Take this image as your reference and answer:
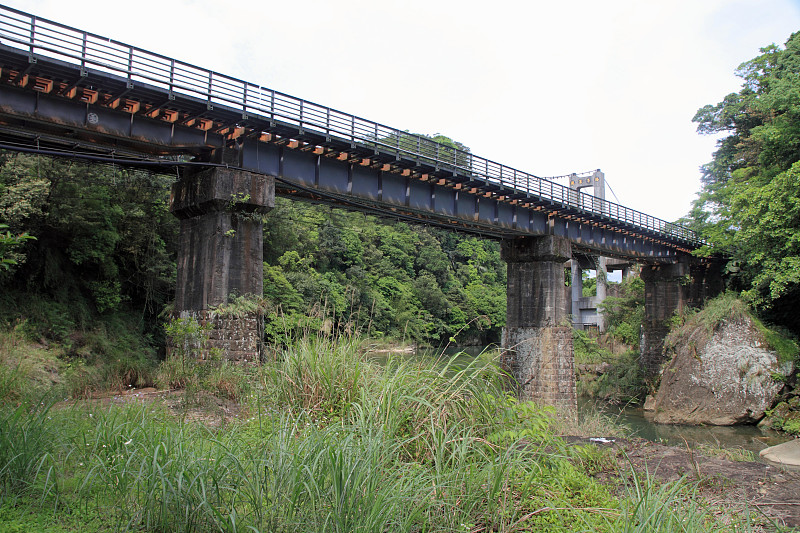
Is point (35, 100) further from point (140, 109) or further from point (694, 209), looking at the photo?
point (694, 209)

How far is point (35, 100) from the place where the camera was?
42.9 feet

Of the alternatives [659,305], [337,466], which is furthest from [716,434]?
[337,466]

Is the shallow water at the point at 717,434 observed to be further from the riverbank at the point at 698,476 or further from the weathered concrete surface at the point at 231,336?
the riverbank at the point at 698,476

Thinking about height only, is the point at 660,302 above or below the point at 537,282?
below

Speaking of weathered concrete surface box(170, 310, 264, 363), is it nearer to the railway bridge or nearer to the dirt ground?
the railway bridge

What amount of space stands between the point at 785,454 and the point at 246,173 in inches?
630

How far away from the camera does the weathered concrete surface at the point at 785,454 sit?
42.9ft

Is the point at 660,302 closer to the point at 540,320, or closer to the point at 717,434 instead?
the point at 717,434

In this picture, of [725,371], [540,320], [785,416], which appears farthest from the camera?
[725,371]

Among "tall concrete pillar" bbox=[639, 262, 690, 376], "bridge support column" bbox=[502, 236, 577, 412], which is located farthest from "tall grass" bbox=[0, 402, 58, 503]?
"tall concrete pillar" bbox=[639, 262, 690, 376]

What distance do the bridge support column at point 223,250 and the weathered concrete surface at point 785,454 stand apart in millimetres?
13199

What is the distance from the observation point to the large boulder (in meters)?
26.2

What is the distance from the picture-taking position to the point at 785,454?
45.9 feet

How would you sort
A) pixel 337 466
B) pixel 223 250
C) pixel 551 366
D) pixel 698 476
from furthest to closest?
pixel 551 366 → pixel 223 250 → pixel 698 476 → pixel 337 466
